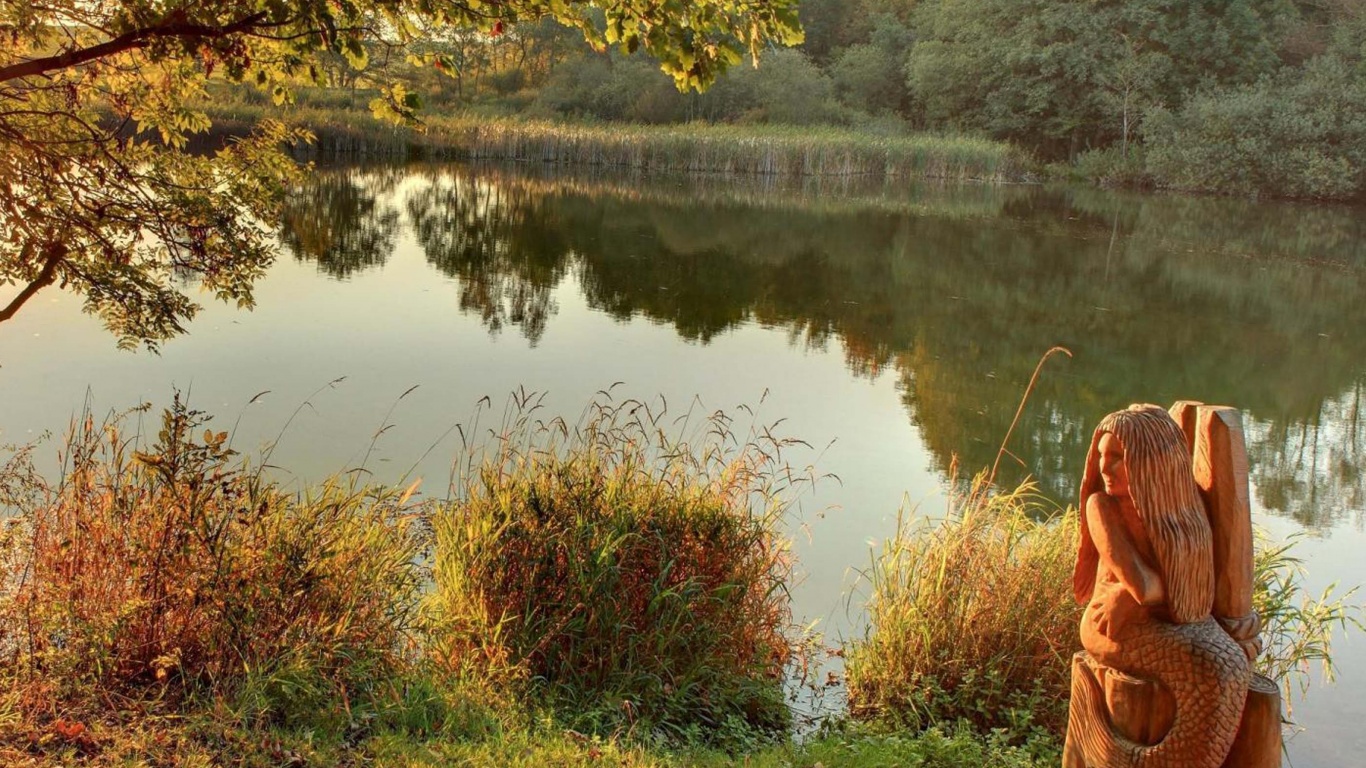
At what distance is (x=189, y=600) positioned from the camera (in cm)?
392

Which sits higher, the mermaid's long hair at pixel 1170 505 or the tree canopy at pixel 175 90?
the tree canopy at pixel 175 90

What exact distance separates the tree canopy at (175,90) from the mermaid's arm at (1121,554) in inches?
66.4

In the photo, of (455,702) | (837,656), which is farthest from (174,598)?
(837,656)

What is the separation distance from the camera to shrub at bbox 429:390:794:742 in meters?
4.45

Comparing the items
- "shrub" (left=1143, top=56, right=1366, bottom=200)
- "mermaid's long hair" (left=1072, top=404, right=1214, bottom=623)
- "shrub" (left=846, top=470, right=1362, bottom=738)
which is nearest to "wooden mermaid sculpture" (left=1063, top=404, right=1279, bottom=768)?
"mermaid's long hair" (left=1072, top=404, right=1214, bottom=623)

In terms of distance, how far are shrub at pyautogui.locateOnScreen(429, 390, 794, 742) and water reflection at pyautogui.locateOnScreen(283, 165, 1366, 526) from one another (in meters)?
2.45

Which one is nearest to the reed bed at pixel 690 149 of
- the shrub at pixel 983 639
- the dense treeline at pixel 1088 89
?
the dense treeline at pixel 1088 89

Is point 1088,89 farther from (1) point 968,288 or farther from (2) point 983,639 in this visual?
(2) point 983,639

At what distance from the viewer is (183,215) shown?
13.8ft

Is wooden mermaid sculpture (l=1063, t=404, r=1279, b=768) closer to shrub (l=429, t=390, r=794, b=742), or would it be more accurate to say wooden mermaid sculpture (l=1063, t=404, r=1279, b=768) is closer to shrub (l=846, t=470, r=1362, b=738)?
shrub (l=846, t=470, r=1362, b=738)

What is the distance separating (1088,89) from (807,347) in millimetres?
33871

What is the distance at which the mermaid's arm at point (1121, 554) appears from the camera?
2824mm

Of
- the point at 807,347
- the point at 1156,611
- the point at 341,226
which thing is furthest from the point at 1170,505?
the point at 341,226

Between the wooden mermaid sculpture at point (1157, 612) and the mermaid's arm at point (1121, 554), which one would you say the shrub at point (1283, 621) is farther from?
the mermaid's arm at point (1121, 554)
